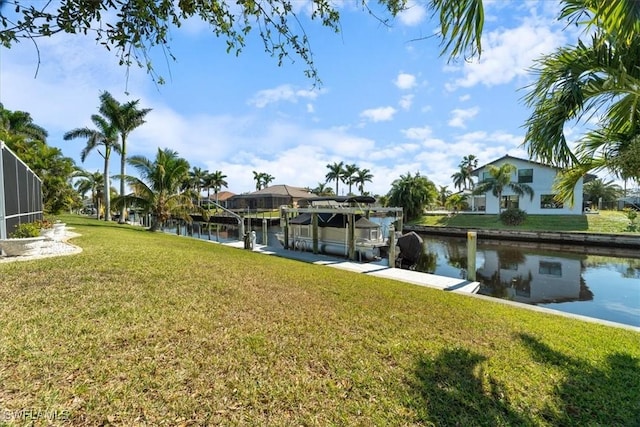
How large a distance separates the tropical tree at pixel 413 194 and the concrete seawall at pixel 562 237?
660cm

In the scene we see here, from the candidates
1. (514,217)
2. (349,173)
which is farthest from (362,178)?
(514,217)

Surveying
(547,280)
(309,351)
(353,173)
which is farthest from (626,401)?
(353,173)

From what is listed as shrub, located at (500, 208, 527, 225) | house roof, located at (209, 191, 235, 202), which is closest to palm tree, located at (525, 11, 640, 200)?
shrub, located at (500, 208, 527, 225)

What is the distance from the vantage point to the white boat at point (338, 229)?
14.4 meters

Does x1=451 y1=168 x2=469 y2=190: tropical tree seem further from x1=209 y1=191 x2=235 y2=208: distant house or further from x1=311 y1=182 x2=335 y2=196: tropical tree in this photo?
x1=209 y1=191 x2=235 y2=208: distant house

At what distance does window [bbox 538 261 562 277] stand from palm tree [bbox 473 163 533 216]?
57.1ft

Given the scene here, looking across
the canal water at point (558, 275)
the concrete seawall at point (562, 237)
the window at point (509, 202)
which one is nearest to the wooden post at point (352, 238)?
the canal water at point (558, 275)

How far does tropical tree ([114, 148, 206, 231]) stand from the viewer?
798 inches

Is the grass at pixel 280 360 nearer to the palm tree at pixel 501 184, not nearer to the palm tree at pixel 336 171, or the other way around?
the palm tree at pixel 501 184

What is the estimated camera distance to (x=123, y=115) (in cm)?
2427

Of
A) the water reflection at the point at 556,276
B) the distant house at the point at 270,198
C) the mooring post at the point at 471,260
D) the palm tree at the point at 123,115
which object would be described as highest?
the palm tree at the point at 123,115

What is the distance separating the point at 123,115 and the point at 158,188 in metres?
8.64

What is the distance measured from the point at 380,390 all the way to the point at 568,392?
1974 mm

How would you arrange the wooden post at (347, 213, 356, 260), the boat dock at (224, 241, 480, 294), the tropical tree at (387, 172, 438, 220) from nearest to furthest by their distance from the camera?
the boat dock at (224, 241, 480, 294)
the wooden post at (347, 213, 356, 260)
the tropical tree at (387, 172, 438, 220)
